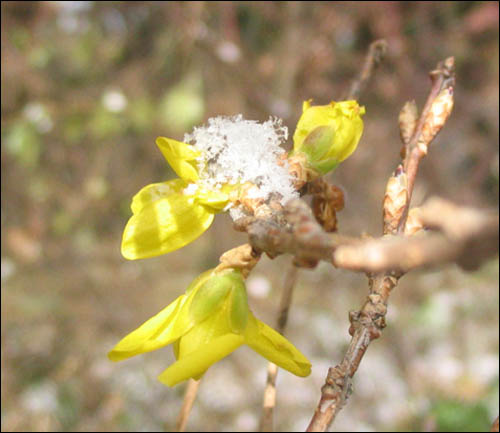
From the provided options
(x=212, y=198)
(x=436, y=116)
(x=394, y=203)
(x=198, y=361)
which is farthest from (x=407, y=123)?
(x=198, y=361)

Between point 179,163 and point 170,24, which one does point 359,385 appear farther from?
point 170,24

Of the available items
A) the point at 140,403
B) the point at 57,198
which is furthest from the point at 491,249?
the point at 57,198

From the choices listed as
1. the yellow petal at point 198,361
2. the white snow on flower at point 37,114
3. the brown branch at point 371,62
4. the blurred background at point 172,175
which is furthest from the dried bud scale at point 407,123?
the white snow on flower at point 37,114

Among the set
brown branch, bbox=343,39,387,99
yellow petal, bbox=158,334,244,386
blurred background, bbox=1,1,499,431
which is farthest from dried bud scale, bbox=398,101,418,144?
blurred background, bbox=1,1,499,431

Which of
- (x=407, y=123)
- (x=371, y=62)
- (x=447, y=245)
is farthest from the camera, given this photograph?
(x=371, y=62)

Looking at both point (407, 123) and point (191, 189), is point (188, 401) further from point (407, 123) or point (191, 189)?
point (407, 123)

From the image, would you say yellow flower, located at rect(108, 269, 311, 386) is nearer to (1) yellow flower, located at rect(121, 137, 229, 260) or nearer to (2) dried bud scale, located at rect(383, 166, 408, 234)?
(1) yellow flower, located at rect(121, 137, 229, 260)

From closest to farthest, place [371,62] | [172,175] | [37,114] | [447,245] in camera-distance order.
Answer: [447,245] → [371,62] → [37,114] → [172,175]
